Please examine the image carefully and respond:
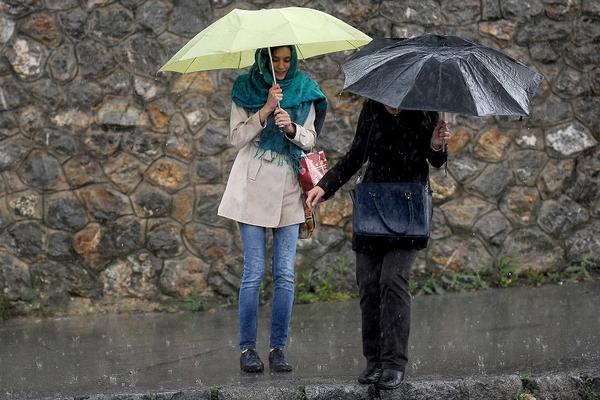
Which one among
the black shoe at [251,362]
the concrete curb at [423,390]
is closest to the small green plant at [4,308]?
the concrete curb at [423,390]

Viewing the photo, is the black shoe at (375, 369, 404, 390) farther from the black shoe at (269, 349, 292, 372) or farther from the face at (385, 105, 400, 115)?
the face at (385, 105, 400, 115)

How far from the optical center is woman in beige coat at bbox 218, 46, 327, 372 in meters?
6.23

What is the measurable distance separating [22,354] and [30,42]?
92.2 inches

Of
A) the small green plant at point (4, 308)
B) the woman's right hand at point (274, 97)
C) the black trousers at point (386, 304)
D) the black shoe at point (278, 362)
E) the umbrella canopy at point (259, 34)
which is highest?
the umbrella canopy at point (259, 34)

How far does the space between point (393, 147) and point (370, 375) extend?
1187 millimetres

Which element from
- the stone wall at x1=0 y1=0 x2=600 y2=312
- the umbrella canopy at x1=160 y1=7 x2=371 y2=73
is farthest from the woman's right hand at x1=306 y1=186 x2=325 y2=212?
the stone wall at x1=0 y1=0 x2=600 y2=312

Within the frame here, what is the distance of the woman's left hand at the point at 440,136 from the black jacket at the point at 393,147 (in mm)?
35

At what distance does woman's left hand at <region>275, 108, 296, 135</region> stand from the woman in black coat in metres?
0.39

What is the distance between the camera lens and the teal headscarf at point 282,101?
623 cm

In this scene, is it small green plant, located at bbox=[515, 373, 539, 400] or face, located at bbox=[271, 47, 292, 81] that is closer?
small green plant, located at bbox=[515, 373, 539, 400]

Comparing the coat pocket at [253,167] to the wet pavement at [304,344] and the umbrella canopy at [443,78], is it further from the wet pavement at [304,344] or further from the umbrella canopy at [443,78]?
the wet pavement at [304,344]

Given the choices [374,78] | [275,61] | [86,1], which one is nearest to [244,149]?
[275,61]

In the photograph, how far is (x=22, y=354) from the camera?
7301mm

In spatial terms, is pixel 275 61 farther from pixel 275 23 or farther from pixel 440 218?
pixel 440 218
